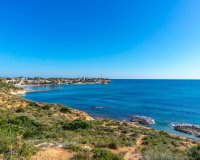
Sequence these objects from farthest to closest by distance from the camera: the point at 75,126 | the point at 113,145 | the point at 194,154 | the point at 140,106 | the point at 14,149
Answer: the point at 140,106 → the point at 75,126 → the point at 113,145 → the point at 194,154 → the point at 14,149

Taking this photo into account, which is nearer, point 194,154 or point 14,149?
point 14,149

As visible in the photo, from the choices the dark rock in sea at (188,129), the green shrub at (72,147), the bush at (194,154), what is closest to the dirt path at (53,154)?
the green shrub at (72,147)

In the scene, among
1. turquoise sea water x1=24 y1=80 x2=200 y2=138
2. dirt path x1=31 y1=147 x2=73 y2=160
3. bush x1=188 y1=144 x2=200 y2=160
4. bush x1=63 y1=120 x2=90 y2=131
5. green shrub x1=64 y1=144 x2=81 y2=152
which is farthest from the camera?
turquoise sea water x1=24 y1=80 x2=200 y2=138

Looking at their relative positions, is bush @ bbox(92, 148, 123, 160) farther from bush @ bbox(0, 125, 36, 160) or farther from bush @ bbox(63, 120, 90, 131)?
bush @ bbox(63, 120, 90, 131)

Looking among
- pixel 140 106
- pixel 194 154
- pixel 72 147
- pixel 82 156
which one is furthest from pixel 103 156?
pixel 140 106

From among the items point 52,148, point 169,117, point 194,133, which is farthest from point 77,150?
point 169,117

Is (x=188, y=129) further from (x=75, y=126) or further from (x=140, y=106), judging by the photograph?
(x=140, y=106)

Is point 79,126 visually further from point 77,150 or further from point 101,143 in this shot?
point 77,150

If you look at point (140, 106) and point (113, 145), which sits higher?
point (113, 145)

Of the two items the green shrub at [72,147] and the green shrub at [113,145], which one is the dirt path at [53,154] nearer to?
the green shrub at [72,147]

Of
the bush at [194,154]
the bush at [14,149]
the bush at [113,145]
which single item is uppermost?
the bush at [14,149]

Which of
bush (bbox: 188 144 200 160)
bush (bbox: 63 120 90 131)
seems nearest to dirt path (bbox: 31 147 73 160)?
bush (bbox: 188 144 200 160)

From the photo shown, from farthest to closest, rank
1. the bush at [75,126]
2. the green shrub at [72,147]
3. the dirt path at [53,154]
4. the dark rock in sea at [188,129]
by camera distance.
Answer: the dark rock in sea at [188,129], the bush at [75,126], the green shrub at [72,147], the dirt path at [53,154]

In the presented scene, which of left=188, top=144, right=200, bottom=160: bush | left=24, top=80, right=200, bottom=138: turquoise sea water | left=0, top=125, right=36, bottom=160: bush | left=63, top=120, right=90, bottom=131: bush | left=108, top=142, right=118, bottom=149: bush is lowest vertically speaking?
left=24, top=80, right=200, bottom=138: turquoise sea water
